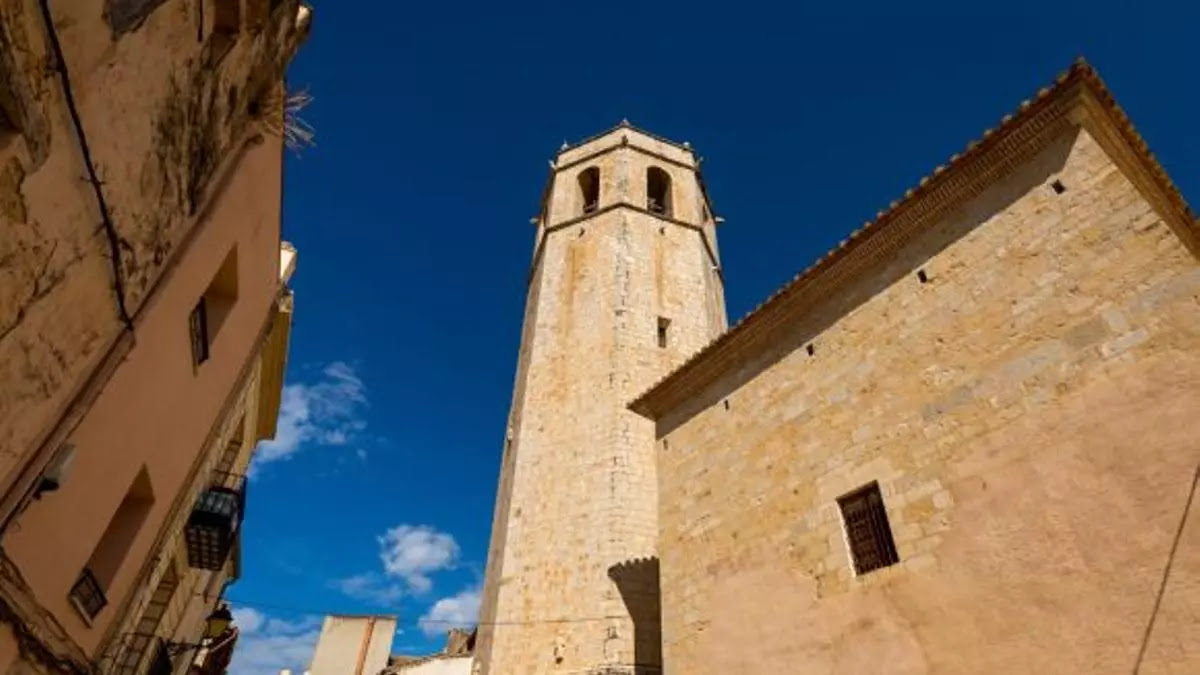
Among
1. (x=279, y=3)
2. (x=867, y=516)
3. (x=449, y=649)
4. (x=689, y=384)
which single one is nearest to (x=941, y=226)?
(x=867, y=516)

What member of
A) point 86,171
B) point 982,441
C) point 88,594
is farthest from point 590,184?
point 86,171

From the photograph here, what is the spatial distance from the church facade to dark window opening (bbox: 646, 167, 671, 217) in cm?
930

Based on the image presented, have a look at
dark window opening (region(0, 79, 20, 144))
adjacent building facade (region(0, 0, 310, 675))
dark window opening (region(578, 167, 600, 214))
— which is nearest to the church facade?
adjacent building facade (region(0, 0, 310, 675))

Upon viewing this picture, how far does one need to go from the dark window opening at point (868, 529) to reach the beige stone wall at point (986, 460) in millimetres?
Answer: 121

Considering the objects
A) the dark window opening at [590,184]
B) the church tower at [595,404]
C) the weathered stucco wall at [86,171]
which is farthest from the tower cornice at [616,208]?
the weathered stucco wall at [86,171]

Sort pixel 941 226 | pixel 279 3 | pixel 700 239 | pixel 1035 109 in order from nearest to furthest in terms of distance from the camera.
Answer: pixel 279 3, pixel 1035 109, pixel 941 226, pixel 700 239

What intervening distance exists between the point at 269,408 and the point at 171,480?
638 centimetres

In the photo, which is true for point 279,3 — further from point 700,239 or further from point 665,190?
point 665,190

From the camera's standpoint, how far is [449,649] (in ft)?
69.2

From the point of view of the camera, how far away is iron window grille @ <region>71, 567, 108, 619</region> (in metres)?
4.99

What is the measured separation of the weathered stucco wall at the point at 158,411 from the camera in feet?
14.0

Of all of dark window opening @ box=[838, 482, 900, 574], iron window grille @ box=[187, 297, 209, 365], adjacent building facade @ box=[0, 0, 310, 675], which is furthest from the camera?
iron window grille @ box=[187, 297, 209, 365]

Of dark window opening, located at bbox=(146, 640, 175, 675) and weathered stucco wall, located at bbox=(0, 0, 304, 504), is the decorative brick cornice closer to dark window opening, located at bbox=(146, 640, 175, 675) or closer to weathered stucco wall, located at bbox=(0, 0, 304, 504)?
weathered stucco wall, located at bbox=(0, 0, 304, 504)

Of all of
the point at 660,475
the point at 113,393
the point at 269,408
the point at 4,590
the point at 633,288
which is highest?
the point at 633,288
